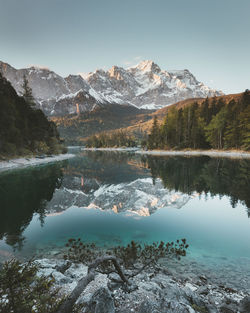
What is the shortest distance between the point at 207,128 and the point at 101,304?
90194 millimetres

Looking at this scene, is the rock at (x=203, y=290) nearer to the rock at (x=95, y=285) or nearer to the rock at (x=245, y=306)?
the rock at (x=245, y=306)

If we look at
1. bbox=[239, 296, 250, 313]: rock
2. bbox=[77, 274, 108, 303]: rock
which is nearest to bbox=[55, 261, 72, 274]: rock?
bbox=[77, 274, 108, 303]: rock

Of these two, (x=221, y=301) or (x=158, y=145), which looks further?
(x=158, y=145)

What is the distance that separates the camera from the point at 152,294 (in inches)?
220

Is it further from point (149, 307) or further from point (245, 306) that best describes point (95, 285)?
point (245, 306)

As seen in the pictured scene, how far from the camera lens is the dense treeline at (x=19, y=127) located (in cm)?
4544

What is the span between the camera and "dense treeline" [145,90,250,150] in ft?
233

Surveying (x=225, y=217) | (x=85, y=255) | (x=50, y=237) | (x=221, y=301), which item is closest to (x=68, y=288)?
(x=85, y=255)

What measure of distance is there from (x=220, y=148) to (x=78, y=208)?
260 feet

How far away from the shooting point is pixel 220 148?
78812mm

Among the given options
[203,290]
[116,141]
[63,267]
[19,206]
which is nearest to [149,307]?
[203,290]

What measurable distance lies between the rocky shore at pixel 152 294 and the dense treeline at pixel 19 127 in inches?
1890

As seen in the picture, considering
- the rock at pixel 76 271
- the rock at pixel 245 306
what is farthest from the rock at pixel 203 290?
the rock at pixel 76 271

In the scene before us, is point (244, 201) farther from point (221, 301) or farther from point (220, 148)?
point (220, 148)
